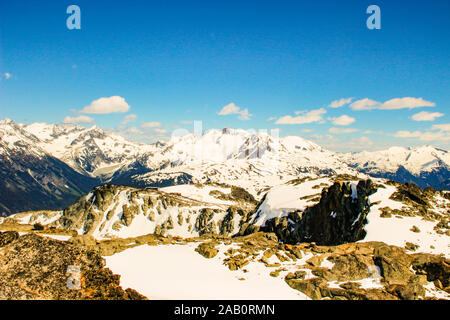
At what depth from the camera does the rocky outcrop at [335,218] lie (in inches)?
1917

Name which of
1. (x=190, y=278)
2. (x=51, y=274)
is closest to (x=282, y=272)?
(x=190, y=278)

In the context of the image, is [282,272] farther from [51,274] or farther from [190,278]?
[51,274]

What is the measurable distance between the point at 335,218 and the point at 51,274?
54.3m

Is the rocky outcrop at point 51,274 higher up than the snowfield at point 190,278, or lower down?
higher up

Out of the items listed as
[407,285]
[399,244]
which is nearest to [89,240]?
[407,285]

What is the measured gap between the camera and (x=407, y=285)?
21812 millimetres

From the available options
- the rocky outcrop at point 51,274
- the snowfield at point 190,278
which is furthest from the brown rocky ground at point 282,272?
the snowfield at point 190,278

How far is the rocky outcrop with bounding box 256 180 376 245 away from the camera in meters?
48.7

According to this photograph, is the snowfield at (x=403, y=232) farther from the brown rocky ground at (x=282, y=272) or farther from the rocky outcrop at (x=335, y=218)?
the brown rocky ground at (x=282, y=272)

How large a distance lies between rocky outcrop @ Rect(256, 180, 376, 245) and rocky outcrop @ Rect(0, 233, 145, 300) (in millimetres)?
40724

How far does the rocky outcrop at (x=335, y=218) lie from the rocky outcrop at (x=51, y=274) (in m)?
40.7

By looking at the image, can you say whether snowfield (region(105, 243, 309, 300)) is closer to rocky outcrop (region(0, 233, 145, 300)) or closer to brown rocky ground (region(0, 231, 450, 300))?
brown rocky ground (region(0, 231, 450, 300))

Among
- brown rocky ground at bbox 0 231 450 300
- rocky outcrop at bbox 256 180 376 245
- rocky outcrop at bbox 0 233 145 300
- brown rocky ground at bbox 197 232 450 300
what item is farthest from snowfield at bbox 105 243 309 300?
rocky outcrop at bbox 256 180 376 245
